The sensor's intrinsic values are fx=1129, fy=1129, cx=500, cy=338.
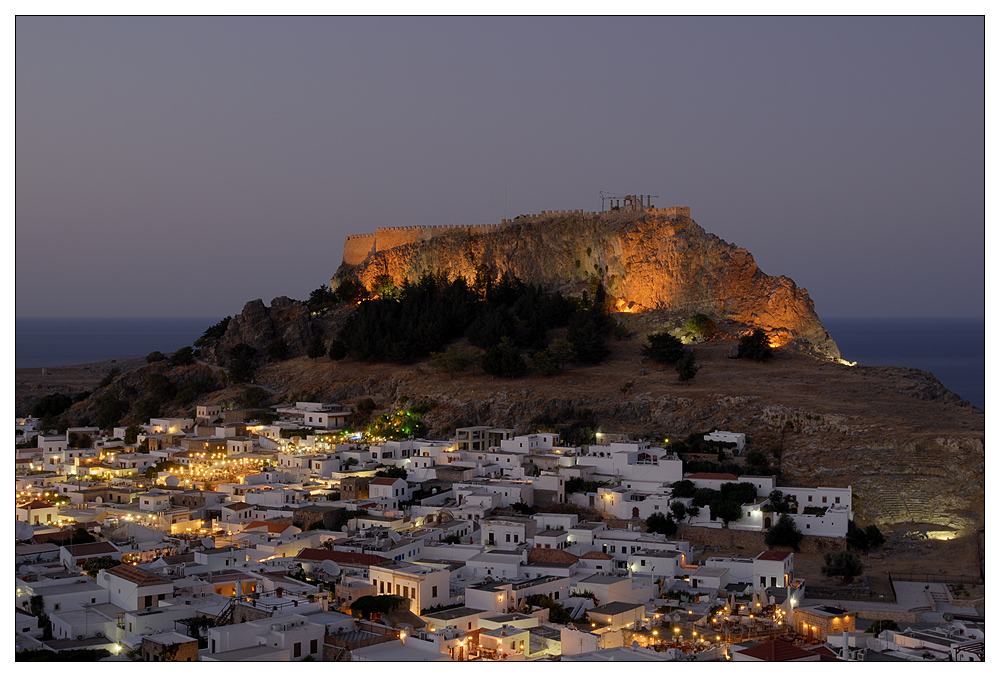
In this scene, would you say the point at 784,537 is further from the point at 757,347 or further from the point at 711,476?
the point at 757,347

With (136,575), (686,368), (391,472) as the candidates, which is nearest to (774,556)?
(391,472)

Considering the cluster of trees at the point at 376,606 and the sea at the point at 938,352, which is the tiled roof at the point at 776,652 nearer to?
the cluster of trees at the point at 376,606

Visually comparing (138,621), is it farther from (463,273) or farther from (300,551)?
(463,273)

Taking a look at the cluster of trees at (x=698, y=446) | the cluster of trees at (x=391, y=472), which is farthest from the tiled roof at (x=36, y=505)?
the cluster of trees at (x=698, y=446)

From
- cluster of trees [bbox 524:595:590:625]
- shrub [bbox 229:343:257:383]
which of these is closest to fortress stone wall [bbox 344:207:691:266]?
shrub [bbox 229:343:257:383]

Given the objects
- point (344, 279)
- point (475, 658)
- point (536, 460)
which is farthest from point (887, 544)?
point (344, 279)

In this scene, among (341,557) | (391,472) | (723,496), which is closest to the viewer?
(341,557)

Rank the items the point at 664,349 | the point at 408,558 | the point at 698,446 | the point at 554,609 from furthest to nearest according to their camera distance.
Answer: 1. the point at 664,349
2. the point at 698,446
3. the point at 408,558
4. the point at 554,609
